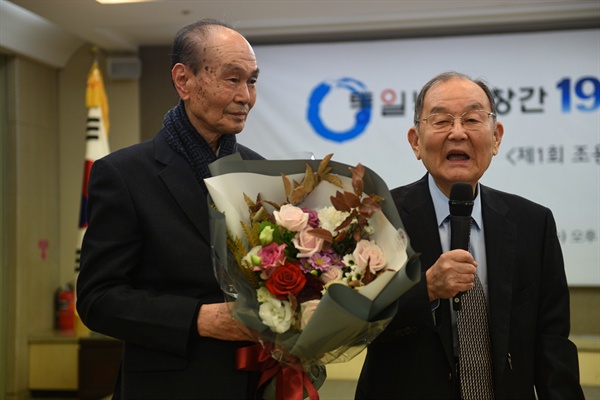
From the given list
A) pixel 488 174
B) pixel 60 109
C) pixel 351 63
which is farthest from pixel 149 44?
pixel 488 174

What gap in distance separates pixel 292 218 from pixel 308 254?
0.08m

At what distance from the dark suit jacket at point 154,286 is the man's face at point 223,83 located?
7.8 inches

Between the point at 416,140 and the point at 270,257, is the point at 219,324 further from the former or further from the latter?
the point at 416,140

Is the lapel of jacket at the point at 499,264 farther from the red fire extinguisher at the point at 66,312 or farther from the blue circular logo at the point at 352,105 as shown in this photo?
the red fire extinguisher at the point at 66,312

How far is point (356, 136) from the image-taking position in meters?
5.98

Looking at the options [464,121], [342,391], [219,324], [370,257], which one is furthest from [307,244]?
[342,391]

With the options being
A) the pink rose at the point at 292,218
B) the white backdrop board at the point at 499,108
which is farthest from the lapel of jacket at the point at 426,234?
the white backdrop board at the point at 499,108

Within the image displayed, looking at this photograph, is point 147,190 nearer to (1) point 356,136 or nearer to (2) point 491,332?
(2) point 491,332

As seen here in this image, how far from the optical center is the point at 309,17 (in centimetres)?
554

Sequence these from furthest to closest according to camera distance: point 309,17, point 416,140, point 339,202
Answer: point 309,17 → point 416,140 → point 339,202

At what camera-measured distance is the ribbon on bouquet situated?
161 cm

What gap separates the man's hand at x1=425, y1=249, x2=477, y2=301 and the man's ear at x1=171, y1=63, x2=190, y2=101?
30.3 inches

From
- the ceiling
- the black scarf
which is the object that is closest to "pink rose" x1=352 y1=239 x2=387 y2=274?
the black scarf

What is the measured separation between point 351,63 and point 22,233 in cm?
307
